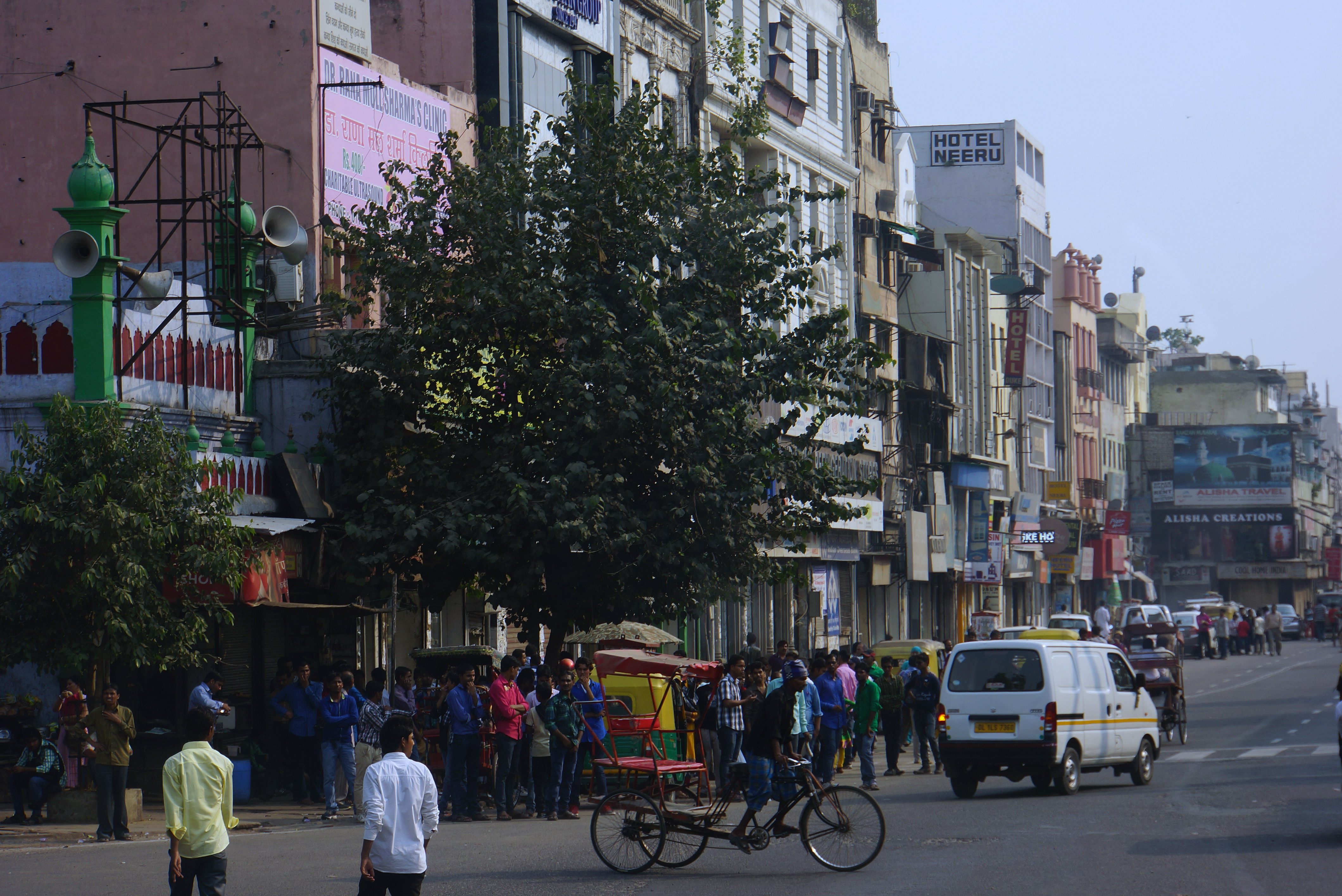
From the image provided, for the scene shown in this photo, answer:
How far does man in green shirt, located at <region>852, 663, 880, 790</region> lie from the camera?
75.0ft

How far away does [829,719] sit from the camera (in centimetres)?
2248

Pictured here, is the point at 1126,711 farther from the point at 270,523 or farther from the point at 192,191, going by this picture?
the point at 192,191

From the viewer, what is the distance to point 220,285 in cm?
2370

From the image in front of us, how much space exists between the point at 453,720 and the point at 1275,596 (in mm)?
98243

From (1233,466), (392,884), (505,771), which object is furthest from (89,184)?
(1233,466)

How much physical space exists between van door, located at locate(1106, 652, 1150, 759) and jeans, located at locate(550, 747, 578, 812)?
665 cm

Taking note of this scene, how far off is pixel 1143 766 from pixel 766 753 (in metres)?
9.34

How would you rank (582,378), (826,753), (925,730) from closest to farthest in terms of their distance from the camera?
(826,753)
(582,378)
(925,730)

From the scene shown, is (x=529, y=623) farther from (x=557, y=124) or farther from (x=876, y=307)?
(x=876, y=307)

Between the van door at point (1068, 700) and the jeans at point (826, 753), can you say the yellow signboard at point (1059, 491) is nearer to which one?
the jeans at point (826, 753)

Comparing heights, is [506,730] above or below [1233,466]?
below

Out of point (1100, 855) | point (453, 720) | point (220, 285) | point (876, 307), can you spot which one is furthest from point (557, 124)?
point (876, 307)

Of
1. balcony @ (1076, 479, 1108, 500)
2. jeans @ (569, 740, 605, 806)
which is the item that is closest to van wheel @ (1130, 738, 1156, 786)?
jeans @ (569, 740, 605, 806)

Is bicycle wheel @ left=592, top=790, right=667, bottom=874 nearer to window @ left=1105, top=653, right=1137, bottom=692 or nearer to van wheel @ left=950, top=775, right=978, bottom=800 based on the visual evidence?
van wheel @ left=950, top=775, right=978, bottom=800
